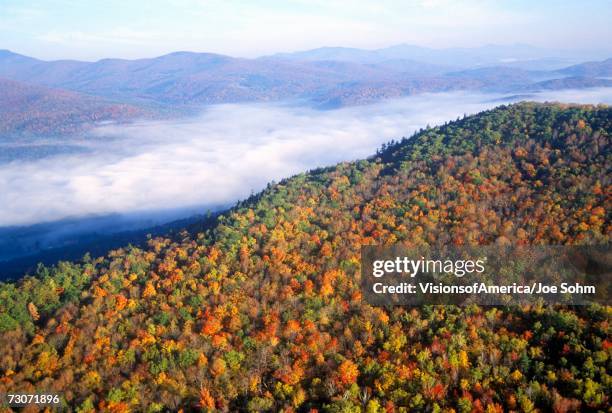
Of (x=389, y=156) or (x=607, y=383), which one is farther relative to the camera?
(x=389, y=156)

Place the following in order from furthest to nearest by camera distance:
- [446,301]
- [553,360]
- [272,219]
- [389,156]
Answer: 1. [389,156]
2. [272,219]
3. [446,301]
4. [553,360]

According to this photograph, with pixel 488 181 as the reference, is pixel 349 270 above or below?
below

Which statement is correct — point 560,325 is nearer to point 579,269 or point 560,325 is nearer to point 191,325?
point 579,269

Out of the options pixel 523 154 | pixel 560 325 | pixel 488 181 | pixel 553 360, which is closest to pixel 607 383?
pixel 553 360

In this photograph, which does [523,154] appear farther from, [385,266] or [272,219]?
[272,219]

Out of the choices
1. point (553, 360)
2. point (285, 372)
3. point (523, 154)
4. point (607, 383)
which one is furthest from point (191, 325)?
point (523, 154)

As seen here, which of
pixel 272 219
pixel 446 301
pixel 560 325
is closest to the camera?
pixel 560 325

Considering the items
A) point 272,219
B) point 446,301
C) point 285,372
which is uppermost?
point 272,219
